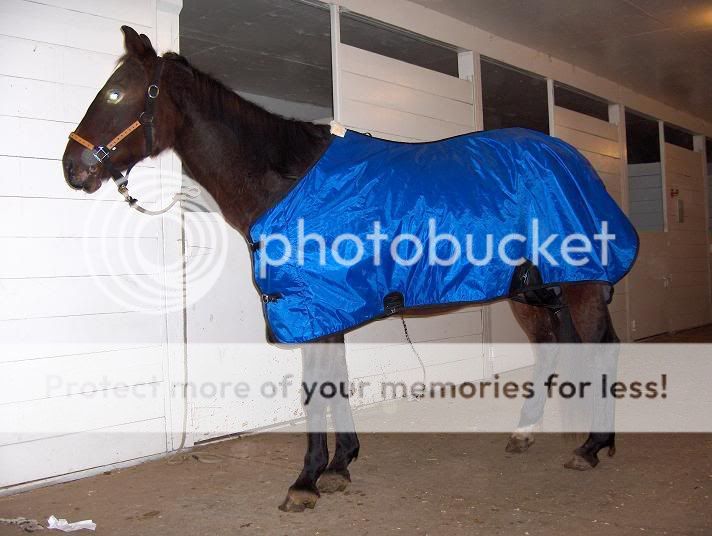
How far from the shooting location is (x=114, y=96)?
2.25 metres

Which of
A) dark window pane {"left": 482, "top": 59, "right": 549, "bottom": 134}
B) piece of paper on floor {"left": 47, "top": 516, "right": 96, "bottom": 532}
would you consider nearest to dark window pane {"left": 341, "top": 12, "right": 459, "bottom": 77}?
dark window pane {"left": 482, "top": 59, "right": 549, "bottom": 134}

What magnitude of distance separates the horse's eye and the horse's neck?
0.22 m

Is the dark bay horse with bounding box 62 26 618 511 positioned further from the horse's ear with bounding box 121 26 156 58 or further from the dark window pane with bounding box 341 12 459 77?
the dark window pane with bounding box 341 12 459 77

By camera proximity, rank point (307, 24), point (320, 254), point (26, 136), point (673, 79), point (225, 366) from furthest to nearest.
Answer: point (673, 79), point (307, 24), point (225, 366), point (26, 136), point (320, 254)

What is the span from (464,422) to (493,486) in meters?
1.07

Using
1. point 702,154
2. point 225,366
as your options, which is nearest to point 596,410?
point 225,366

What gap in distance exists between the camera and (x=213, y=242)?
10.9ft

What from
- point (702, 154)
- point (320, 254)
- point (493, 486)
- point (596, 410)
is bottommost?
point (493, 486)

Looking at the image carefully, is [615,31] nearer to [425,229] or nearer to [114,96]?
[425,229]

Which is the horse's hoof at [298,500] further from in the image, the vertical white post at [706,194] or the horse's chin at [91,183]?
the vertical white post at [706,194]

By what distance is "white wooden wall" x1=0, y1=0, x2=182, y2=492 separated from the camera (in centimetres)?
255

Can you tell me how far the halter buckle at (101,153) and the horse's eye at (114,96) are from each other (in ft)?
0.55

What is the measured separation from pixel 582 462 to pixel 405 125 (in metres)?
2.62

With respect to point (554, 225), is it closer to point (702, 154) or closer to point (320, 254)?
point (320, 254)
